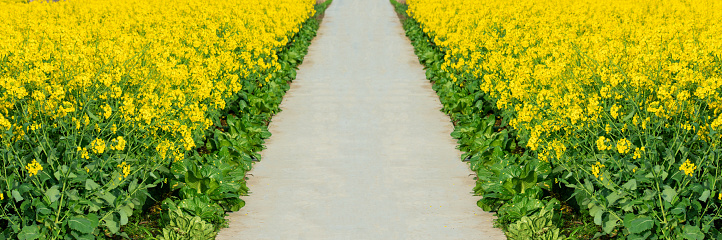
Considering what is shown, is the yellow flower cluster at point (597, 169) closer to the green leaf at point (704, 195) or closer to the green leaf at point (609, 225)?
Result: the green leaf at point (609, 225)

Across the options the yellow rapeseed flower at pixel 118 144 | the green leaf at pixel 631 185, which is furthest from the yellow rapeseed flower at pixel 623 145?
the yellow rapeseed flower at pixel 118 144

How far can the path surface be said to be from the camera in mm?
6793

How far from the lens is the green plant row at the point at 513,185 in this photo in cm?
657

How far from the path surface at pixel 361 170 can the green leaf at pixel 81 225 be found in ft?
3.49

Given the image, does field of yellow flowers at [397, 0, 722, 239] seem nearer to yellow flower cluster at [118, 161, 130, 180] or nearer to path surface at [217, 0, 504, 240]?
path surface at [217, 0, 504, 240]

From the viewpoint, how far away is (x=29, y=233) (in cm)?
580

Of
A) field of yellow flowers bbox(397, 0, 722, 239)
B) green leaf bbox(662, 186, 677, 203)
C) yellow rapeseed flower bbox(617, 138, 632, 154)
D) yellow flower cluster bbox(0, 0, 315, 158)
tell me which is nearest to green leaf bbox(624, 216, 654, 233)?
field of yellow flowers bbox(397, 0, 722, 239)

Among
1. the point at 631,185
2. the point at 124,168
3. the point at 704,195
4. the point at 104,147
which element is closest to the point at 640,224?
the point at 631,185

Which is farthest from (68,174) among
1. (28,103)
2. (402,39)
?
(402,39)

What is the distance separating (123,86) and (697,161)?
4337 mm

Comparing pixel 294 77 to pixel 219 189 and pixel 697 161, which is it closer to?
pixel 219 189

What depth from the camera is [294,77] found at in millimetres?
14227

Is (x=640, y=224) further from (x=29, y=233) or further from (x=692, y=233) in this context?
(x=29, y=233)

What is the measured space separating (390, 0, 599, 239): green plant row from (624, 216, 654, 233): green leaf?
62 centimetres
